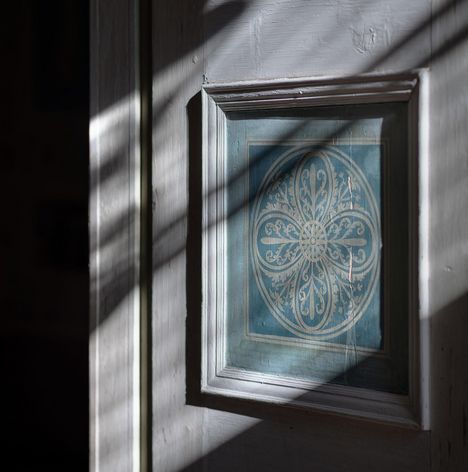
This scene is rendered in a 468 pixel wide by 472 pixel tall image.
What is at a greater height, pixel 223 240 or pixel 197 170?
pixel 197 170

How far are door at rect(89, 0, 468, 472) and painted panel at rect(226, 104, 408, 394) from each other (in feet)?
0.19

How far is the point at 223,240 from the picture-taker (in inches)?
40.2

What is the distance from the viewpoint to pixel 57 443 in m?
2.04

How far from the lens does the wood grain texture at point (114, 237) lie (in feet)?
3.59

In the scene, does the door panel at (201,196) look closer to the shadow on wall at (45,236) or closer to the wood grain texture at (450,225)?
the wood grain texture at (450,225)

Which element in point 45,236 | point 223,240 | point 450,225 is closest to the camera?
point 450,225

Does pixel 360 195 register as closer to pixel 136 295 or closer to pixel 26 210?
pixel 136 295

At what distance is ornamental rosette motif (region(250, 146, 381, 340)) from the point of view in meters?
0.92

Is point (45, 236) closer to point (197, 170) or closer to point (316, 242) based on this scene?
point (197, 170)

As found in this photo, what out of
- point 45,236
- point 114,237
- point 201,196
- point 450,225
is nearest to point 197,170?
point 201,196

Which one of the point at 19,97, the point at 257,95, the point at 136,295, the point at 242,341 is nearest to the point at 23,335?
the point at 19,97

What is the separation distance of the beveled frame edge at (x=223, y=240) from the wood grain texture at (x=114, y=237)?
0.46 ft

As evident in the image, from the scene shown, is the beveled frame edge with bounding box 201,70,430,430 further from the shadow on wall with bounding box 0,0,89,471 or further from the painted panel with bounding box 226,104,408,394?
the shadow on wall with bounding box 0,0,89,471

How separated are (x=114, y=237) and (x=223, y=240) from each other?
0.21 metres
